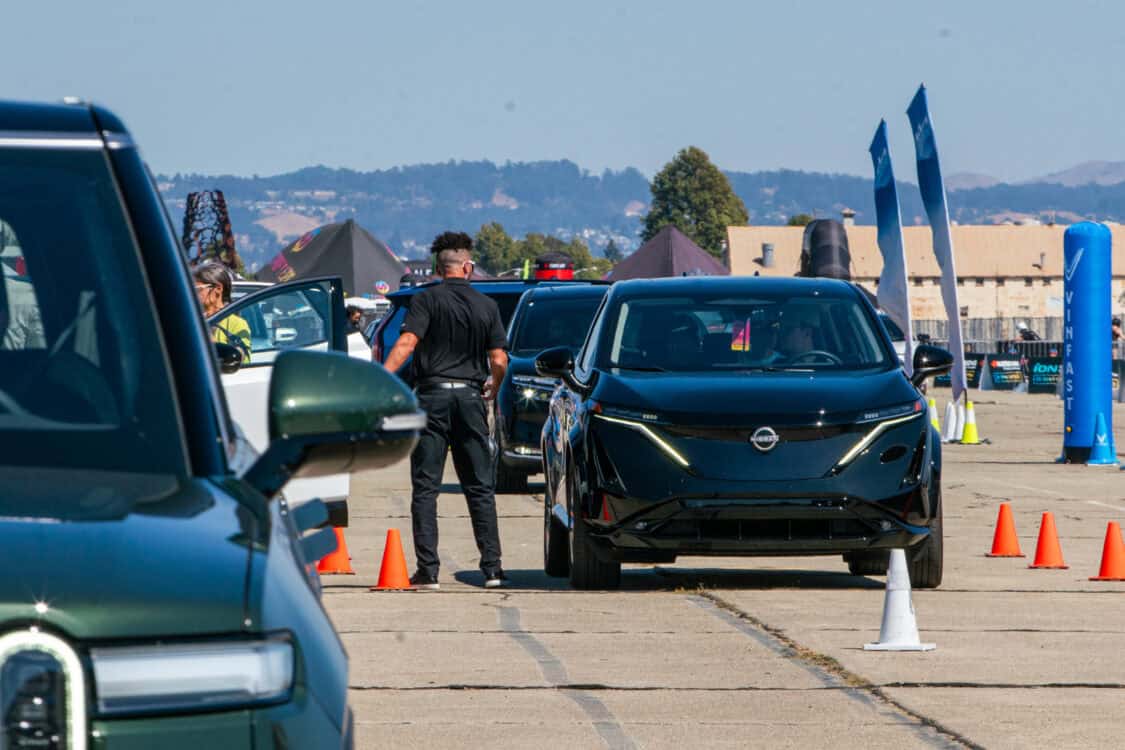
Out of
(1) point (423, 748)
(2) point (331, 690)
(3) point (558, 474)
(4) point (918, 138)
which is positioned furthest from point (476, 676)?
(4) point (918, 138)

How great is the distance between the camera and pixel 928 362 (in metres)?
11.6

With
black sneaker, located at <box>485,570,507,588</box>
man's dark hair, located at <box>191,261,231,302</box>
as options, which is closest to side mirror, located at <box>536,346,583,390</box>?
black sneaker, located at <box>485,570,507,588</box>

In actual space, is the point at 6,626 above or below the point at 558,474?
above

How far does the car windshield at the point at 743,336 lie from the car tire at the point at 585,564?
918mm

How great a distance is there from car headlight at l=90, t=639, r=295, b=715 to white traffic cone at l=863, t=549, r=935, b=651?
6523 mm

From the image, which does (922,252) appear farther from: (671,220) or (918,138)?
(918,138)

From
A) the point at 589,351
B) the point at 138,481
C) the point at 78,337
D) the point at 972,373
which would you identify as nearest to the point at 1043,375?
the point at 972,373

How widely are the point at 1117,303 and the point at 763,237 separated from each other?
29512mm

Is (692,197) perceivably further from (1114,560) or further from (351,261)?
(1114,560)

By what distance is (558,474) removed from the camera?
11961 mm

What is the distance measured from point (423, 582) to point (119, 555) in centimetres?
916

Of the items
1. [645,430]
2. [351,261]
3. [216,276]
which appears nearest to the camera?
[645,430]

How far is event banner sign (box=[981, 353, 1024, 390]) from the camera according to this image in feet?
176

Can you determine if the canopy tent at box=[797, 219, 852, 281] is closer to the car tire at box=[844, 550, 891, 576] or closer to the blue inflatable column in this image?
the blue inflatable column
